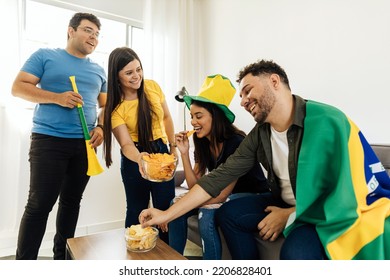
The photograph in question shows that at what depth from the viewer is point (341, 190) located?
2.69 feet

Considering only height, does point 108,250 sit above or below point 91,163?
below

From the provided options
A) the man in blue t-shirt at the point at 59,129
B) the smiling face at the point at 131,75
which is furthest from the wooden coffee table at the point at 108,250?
the smiling face at the point at 131,75

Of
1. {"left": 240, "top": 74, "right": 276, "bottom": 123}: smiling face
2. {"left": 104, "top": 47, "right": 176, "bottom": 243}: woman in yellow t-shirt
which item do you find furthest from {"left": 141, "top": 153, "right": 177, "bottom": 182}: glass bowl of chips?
{"left": 240, "top": 74, "right": 276, "bottom": 123}: smiling face

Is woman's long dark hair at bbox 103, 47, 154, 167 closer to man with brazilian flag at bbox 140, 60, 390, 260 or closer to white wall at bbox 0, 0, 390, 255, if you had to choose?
man with brazilian flag at bbox 140, 60, 390, 260

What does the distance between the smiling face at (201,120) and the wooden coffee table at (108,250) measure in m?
0.57

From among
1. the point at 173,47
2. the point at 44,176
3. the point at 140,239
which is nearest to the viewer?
the point at 140,239

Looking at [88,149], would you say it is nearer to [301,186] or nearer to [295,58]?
[301,186]

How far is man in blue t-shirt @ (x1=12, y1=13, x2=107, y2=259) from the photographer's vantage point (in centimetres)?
127

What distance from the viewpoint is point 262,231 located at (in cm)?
107

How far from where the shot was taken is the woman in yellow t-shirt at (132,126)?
1295 millimetres

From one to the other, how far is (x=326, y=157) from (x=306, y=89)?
3.42ft

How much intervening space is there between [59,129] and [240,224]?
3.10 feet

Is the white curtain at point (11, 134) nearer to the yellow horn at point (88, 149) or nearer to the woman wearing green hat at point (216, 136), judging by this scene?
the yellow horn at point (88, 149)

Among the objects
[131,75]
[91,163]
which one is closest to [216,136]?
[131,75]
